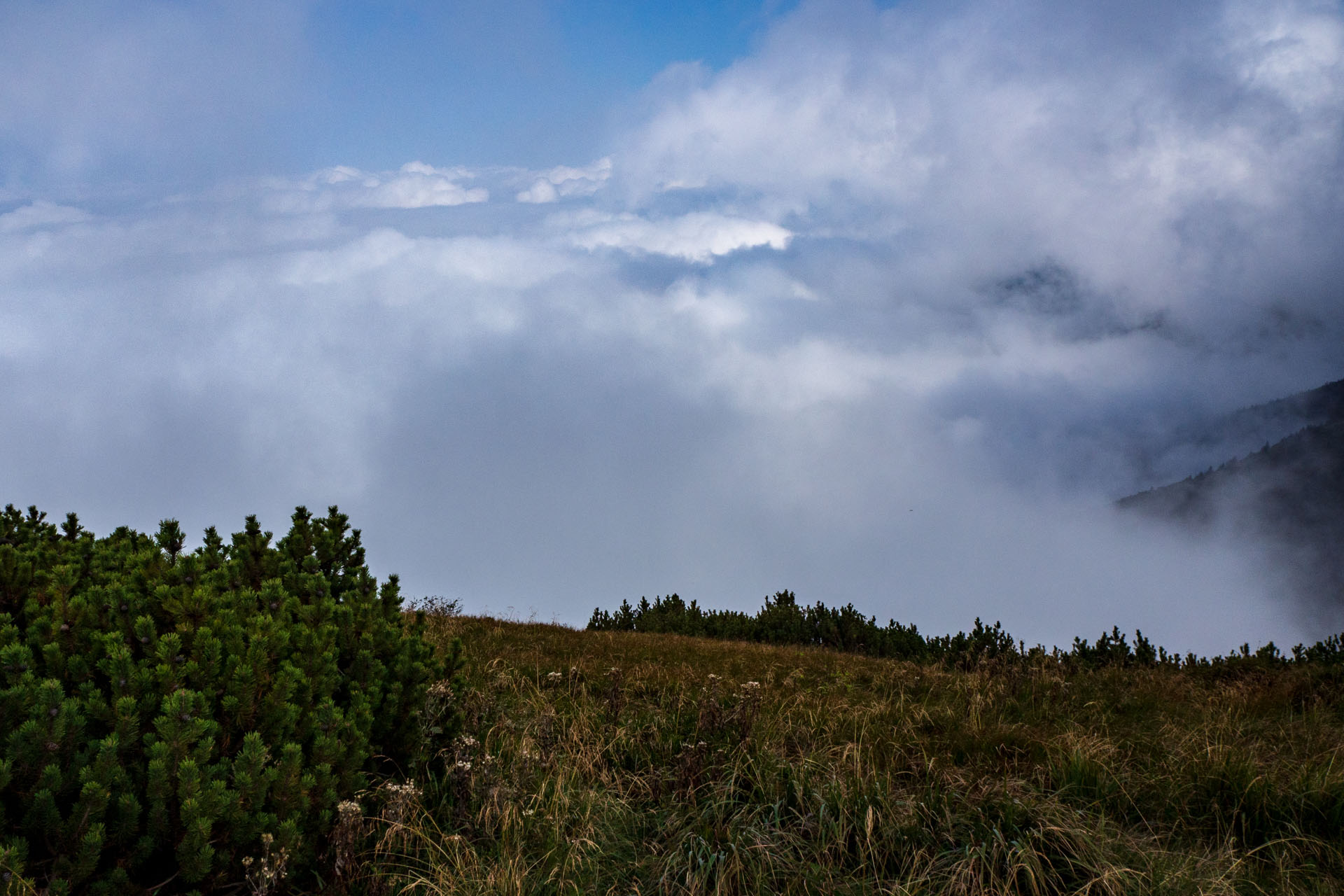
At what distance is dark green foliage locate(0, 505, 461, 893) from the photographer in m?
3.11

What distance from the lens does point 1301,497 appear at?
378 ft

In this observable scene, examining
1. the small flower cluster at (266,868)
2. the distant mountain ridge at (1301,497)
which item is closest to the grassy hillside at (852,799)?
the small flower cluster at (266,868)

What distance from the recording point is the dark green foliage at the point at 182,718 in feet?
10.2

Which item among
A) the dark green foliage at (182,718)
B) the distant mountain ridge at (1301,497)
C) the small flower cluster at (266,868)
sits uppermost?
the distant mountain ridge at (1301,497)

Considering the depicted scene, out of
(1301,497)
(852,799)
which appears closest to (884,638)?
(852,799)

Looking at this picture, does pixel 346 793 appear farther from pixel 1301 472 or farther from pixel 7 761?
pixel 1301 472

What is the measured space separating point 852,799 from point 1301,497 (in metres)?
145

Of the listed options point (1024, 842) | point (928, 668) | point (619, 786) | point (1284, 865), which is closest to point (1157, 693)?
point (928, 668)

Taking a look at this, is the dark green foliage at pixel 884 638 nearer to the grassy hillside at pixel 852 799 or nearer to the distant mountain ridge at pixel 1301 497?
the grassy hillside at pixel 852 799

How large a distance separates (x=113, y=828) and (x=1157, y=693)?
10.00 m

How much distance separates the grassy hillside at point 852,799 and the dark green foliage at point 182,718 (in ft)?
1.76

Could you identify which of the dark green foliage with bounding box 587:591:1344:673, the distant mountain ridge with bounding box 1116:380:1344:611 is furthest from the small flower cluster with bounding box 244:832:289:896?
the distant mountain ridge with bounding box 1116:380:1344:611

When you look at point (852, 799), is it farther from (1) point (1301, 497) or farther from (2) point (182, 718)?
(1) point (1301, 497)

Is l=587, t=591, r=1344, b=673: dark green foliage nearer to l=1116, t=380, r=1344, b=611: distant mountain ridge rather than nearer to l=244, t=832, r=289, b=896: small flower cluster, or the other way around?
l=244, t=832, r=289, b=896: small flower cluster
